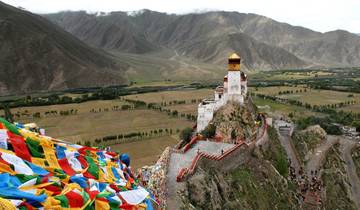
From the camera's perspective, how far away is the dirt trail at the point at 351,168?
42.5 meters

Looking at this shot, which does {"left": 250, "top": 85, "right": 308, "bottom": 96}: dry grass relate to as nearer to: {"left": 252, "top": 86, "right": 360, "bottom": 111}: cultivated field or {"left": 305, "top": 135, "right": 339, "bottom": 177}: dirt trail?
{"left": 252, "top": 86, "right": 360, "bottom": 111}: cultivated field

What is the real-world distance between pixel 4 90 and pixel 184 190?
120 metres

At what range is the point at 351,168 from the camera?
48.7 meters

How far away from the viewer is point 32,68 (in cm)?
13825

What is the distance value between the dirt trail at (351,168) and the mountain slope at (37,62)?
106970mm

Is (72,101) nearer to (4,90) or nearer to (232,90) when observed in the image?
(4,90)

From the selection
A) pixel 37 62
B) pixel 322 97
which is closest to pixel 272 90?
pixel 322 97

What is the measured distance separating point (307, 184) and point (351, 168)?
14.3m

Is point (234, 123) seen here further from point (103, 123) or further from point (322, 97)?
point (322, 97)

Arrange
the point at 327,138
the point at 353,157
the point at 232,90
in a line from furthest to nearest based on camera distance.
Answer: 1. the point at 327,138
2. the point at 353,157
3. the point at 232,90

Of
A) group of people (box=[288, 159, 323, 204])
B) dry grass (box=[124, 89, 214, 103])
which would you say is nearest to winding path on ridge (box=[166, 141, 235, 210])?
group of people (box=[288, 159, 323, 204])

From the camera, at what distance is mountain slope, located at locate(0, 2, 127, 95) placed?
133 meters

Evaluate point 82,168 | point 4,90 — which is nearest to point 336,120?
point 82,168

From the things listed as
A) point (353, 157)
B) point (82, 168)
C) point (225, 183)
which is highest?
point (82, 168)
